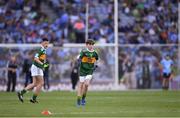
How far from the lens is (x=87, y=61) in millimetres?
26375

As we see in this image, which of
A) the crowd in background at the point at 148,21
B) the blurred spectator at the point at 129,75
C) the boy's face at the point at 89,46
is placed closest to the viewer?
the boy's face at the point at 89,46

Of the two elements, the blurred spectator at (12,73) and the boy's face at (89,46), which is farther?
the blurred spectator at (12,73)

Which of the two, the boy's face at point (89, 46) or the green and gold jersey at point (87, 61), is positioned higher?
the boy's face at point (89, 46)

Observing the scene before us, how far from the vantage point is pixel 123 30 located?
45.0 m

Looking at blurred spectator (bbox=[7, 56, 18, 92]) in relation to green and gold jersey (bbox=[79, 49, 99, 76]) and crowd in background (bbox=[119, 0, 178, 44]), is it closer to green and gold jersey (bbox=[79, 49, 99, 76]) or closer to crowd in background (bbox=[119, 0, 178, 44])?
crowd in background (bbox=[119, 0, 178, 44])

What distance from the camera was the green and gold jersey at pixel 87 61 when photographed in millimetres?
26219

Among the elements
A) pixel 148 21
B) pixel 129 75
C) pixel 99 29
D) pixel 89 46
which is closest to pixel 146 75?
pixel 129 75

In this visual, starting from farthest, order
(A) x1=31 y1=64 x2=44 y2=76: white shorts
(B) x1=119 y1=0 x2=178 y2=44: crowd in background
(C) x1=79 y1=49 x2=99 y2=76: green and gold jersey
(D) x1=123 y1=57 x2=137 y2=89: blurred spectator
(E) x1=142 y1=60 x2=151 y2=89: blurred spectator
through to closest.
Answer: (B) x1=119 y1=0 x2=178 y2=44: crowd in background → (E) x1=142 y1=60 x2=151 y2=89: blurred spectator → (D) x1=123 y1=57 x2=137 y2=89: blurred spectator → (A) x1=31 y1=64 x2=44 y2=76: white shorts → (C) x1=79 y1=49 x2=99 y2=76: green and gold jersey

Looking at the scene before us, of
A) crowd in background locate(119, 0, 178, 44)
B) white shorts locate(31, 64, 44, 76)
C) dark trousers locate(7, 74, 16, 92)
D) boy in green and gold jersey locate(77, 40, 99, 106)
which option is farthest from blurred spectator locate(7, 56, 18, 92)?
boy in green and gold jersey locate(77, 40, 99, 106)

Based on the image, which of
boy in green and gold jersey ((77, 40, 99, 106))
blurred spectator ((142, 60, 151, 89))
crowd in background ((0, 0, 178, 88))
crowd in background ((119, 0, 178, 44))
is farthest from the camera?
crowd in background ((119, 0, 178, 44))

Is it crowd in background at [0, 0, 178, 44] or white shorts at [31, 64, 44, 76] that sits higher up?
crowd in background at [0, 0, 178, 44]

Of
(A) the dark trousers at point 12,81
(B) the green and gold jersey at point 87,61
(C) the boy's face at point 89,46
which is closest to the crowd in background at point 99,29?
(A) the dark trousers at point 12,81

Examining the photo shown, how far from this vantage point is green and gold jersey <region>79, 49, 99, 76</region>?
2622 centimetres

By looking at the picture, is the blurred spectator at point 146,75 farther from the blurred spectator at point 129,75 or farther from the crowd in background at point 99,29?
the blurred spectator at point 129,75
